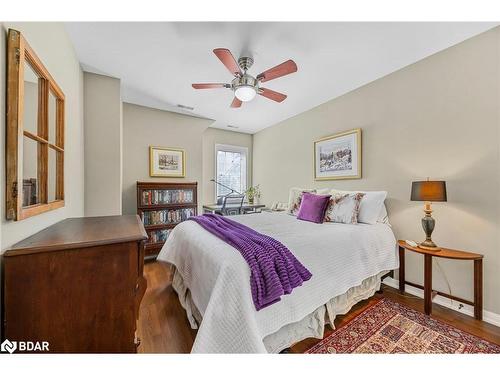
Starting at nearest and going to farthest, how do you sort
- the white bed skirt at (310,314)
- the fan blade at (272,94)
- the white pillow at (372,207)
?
the white bed skirt at (310,314), the fan blade at (272,94), the white pillow at (372,207)

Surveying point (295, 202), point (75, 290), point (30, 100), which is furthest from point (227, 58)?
point (295, 202)

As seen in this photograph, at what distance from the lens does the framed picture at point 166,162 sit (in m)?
3.58

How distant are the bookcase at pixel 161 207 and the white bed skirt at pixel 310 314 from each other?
1.30 m

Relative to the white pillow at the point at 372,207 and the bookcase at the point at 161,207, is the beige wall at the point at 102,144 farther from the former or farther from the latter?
the white pillow at the point at 372,207

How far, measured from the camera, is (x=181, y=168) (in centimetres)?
384

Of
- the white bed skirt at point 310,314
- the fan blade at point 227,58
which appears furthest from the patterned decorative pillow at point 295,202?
the fan blade at point 227,58

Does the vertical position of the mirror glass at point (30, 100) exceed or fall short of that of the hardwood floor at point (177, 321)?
it exceeds it

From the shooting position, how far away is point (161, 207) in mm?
3428

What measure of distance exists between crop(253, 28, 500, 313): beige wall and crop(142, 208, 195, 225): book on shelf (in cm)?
270

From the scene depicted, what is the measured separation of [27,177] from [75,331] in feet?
2.77

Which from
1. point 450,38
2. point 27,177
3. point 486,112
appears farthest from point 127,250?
point 450,38

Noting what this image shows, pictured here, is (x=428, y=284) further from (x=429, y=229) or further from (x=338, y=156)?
(x=338, y=156)

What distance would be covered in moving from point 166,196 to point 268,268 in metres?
2.70
